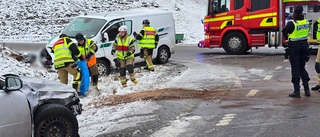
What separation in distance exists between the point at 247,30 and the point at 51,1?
2172 cm

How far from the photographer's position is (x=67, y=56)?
1023 cm

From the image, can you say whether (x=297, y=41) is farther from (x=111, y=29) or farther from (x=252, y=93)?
(x=111, y=29)

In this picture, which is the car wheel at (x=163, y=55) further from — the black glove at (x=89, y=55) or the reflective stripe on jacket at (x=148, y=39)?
the black glove at (x=89, y=55)

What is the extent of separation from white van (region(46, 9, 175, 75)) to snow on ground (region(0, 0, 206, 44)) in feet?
45.9

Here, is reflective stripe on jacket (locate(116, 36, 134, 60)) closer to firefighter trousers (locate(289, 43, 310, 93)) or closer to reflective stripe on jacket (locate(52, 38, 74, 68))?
reflective stripe on jacket (locate(52, 38, 74, 68))

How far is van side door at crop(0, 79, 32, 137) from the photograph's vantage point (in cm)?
573

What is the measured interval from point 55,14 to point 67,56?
25496 mm

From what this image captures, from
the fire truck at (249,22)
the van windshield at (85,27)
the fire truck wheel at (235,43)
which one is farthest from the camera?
the fire truck wheel at (235,43)

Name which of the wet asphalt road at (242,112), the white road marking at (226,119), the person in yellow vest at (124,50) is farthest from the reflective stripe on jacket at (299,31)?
the person in yellow vest at (124,50)

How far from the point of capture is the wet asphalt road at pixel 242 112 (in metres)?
7.12

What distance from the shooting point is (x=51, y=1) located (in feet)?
121

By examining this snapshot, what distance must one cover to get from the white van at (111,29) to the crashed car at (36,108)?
6912 mm

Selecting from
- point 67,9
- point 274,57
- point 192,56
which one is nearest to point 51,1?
point 67,9

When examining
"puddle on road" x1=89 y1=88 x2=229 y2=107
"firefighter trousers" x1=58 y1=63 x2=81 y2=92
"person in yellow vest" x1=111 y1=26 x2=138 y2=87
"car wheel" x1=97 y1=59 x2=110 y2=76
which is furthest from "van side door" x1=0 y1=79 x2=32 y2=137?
"car wheel" x1=97 y1=59 x2=110 y2=76
